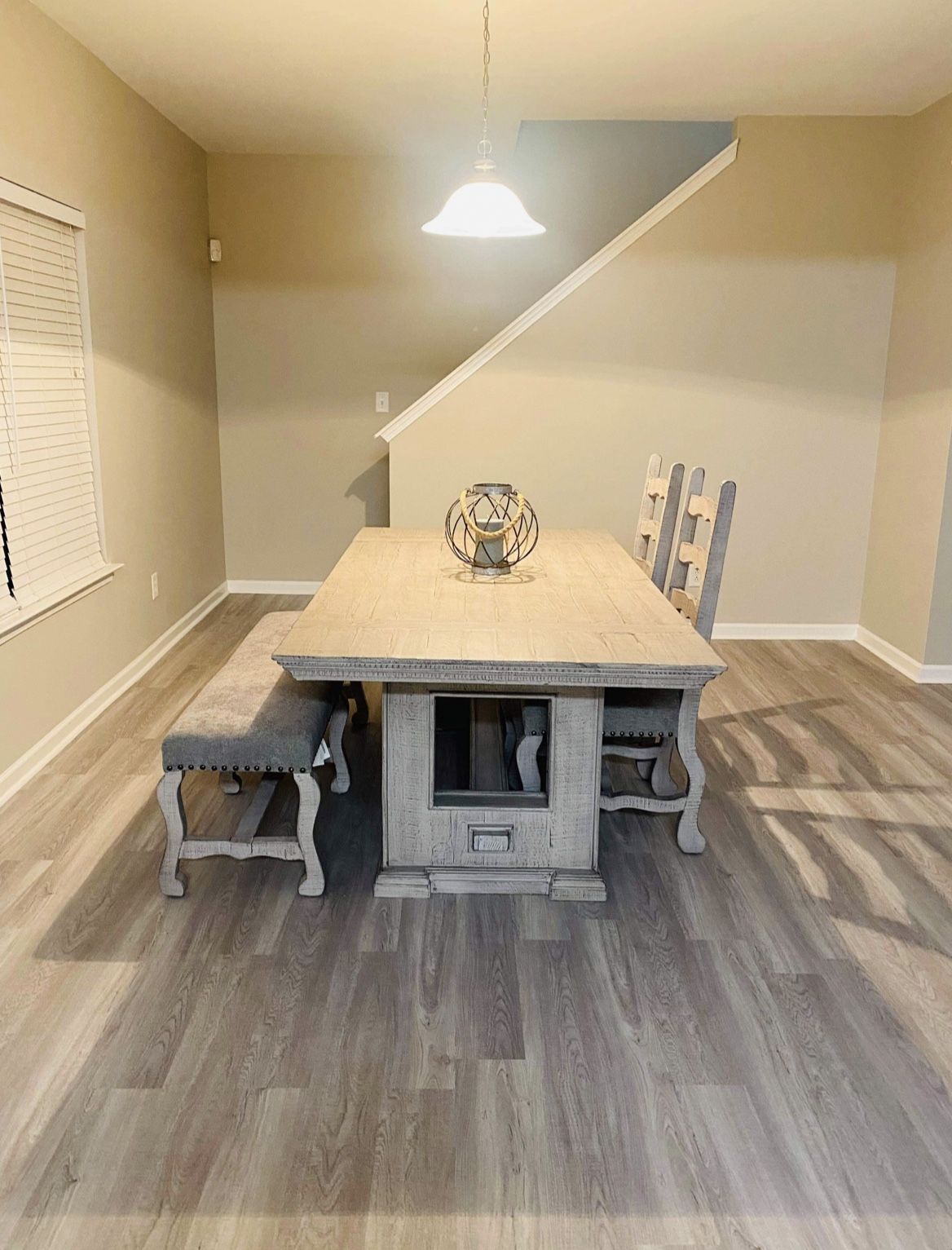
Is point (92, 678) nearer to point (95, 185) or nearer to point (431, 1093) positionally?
point (95, 185)

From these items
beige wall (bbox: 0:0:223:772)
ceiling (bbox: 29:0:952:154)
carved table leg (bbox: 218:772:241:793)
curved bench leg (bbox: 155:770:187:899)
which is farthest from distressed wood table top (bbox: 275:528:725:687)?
ceiling (bbox: 29:0:952:154)

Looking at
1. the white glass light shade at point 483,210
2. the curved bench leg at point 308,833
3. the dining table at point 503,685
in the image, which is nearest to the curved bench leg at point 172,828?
the curved bench leg at point 308,833

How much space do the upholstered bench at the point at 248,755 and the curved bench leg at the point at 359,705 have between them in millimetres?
1004

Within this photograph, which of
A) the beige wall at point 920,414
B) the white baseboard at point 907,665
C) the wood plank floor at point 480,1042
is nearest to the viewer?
the wood plank floor at point 480,1042

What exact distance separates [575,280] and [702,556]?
2.33m

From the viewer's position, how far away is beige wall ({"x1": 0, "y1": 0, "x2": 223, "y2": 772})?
3.25m

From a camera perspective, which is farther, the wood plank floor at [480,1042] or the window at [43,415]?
the window at [43,415]

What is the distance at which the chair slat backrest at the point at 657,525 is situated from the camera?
334cm

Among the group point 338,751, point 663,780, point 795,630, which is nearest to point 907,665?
point 795,630

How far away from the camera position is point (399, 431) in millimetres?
4852

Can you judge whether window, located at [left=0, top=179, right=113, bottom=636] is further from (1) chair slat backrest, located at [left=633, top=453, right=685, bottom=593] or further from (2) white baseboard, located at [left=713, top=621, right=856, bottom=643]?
(2) white baseboard, located at [left=713, top=621, right=856, bottom=643]

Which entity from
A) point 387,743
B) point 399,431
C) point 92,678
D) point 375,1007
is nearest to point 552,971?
point 375,1007

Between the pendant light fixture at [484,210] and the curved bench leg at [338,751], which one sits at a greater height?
the pendant light fixture at [484,210]

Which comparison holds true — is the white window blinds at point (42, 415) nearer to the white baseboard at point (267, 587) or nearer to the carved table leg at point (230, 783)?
the carved table leg at point (230, 783)
